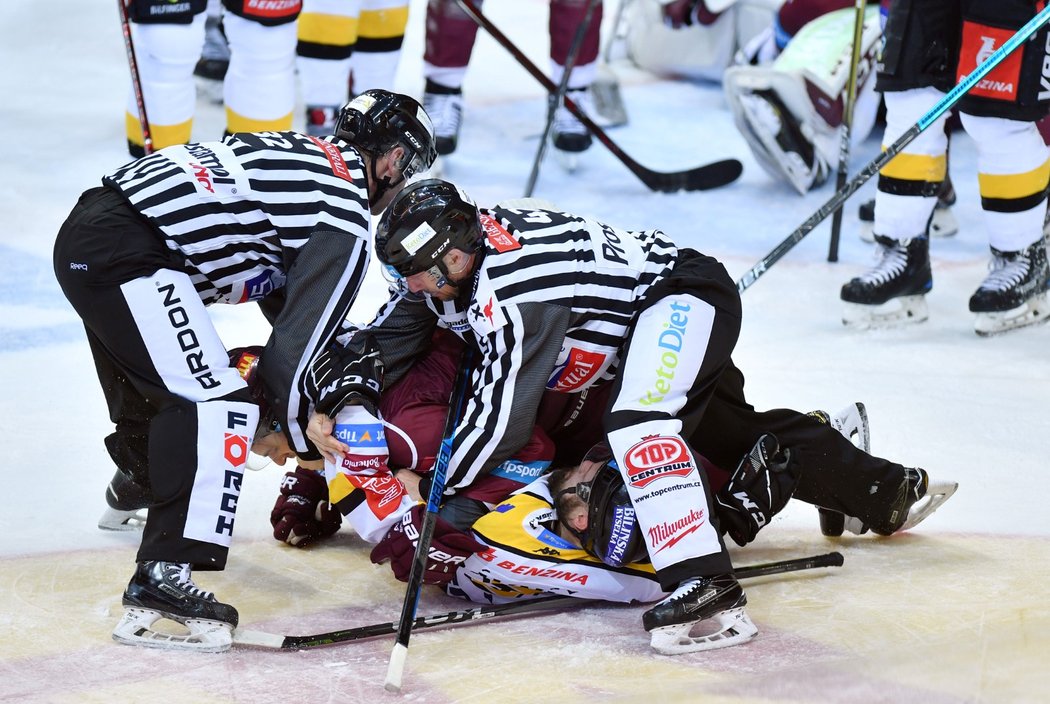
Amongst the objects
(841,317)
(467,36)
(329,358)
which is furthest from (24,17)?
(329,358)

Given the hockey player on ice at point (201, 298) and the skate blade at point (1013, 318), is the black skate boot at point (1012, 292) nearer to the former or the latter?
the skate blade at point (1013, 318)

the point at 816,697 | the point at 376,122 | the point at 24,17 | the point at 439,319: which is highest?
the point at 376,122

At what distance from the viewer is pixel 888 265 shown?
4047 millimetres

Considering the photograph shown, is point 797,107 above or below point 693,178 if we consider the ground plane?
above

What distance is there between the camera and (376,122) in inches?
105

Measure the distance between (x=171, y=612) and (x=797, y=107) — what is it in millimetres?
3452

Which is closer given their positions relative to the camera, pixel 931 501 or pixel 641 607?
pixel 641 607

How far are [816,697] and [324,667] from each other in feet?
2.54

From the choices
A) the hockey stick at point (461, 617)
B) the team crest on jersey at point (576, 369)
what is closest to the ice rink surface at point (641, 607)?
the hockey stick at point (461, 617)

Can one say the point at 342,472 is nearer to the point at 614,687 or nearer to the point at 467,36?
the point at 614,687

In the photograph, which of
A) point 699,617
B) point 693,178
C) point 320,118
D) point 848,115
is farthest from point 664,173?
point 699,617

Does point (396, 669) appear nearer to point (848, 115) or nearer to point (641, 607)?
point (641, 607)

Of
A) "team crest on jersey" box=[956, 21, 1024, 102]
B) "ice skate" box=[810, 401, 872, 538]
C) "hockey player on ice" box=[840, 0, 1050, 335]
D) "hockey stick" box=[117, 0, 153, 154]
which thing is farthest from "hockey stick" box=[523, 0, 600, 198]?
"ice skate" box=[810, 401, 872, 538]

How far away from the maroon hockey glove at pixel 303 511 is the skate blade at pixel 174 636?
44cm
